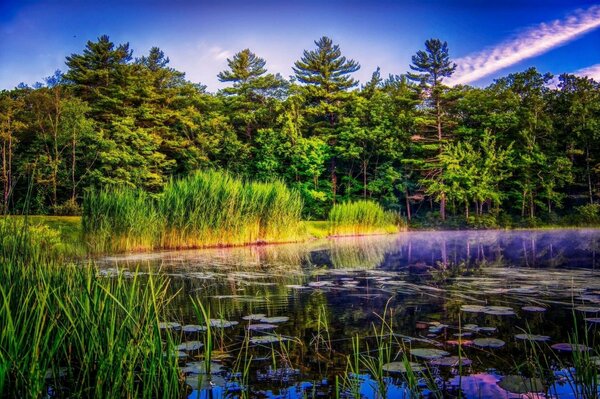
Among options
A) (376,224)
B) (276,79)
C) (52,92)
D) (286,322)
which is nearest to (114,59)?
(52,92)

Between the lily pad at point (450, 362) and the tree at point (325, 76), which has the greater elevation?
the tree at point (325, 76)

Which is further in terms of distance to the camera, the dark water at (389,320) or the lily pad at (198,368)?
the lily pad at (198,368)

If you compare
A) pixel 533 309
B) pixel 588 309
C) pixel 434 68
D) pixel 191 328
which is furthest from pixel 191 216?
pixel 434 68

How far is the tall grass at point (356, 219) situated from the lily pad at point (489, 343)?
1367cm

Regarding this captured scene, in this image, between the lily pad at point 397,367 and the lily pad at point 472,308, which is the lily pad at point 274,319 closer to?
the lily pad at point 397,367

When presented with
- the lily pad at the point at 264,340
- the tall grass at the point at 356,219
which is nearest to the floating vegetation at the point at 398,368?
the lily pad at the point at 264,340

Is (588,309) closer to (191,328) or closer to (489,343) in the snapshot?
(489,343)

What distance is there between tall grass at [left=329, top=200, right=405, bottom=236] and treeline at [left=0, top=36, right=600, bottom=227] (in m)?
5.14

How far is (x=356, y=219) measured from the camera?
16.9 m

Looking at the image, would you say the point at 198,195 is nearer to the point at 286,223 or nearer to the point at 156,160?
the point at 286,223

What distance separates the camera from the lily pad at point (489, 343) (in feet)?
8.87

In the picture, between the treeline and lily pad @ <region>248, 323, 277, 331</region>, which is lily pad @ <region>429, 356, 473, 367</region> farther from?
the treeline

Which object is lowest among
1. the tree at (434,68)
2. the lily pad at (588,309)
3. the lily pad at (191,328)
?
the lily pad at (588,309)

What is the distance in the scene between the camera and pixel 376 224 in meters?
18.2
